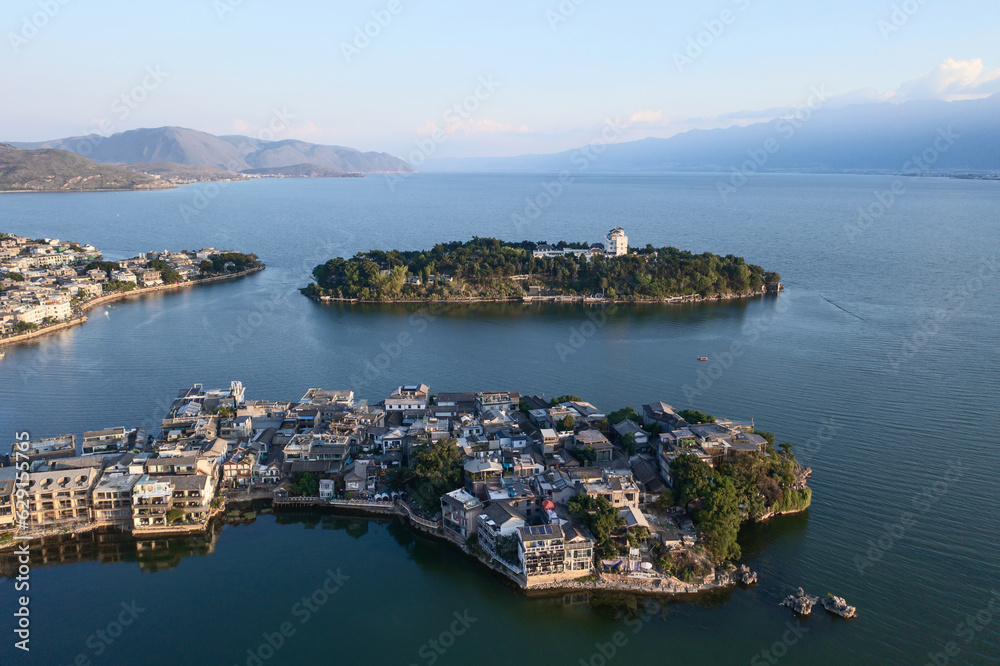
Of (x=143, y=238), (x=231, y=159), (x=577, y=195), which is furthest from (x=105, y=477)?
(x=231, y=159)

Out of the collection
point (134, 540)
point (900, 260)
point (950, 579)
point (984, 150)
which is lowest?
point (134, 540)

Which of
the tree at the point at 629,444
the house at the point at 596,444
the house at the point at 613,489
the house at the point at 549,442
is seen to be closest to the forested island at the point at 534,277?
the tree at the point at 629,444

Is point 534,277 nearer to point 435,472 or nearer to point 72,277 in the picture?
point 435,472

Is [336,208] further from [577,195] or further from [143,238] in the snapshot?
[577,195]

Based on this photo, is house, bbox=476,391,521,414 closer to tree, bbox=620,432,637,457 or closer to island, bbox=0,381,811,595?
island, bbox=0,381,811,595

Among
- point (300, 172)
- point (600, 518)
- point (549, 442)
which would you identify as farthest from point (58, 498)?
point (300, 172)

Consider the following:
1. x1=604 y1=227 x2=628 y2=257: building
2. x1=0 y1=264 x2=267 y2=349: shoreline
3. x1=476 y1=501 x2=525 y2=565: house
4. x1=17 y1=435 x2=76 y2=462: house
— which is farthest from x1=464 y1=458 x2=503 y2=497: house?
x1=604 y1=227 x2=628 y2=257: building
